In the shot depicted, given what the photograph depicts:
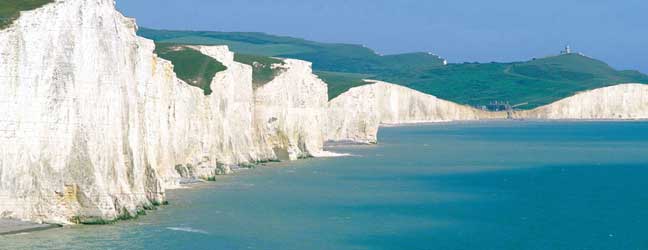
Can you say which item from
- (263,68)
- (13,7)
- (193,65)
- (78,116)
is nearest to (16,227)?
(78,116)

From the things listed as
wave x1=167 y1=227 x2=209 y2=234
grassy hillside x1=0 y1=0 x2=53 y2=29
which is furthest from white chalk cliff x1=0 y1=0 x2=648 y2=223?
wave x1=167 y1=227 x2=209 y2=234

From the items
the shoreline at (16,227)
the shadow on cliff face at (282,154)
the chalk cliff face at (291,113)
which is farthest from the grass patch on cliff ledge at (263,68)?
the shoreline at (16,227)

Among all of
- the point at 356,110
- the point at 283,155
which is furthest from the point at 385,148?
the point at 283,155

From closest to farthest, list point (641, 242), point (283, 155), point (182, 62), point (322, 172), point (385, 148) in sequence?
point (641, 242) < point (322, 172) < point (182, 62) < point (283, 155) < point (385, 148)

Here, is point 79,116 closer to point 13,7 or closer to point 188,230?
point 13,7

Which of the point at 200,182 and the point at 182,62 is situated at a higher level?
the point at 182,62

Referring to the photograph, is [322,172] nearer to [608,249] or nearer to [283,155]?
[283,155]
